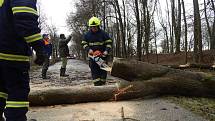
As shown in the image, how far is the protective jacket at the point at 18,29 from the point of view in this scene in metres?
4.81

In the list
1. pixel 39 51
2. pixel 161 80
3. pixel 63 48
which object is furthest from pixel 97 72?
pixel 63 48

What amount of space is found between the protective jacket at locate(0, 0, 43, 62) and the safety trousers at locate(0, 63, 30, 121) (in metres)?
0.14

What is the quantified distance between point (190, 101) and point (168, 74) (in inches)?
33.1

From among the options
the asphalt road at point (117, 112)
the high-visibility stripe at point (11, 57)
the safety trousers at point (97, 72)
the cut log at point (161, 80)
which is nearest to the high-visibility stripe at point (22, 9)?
the high-visibility stripe at point (11, 57)

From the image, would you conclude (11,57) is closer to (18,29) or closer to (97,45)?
(18,29)

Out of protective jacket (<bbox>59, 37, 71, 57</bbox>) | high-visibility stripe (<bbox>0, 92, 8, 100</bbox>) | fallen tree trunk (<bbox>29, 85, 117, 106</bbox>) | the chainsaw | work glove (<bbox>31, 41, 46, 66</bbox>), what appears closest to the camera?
work glove (<bbox>31, 41, 46, 66</bbox>)

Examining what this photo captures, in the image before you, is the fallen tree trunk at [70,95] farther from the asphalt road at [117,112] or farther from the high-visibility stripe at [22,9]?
the high-visibility stripe at [22,9]

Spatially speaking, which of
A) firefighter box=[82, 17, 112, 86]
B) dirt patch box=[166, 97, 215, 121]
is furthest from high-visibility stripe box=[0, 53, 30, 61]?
firefighter box=[82, 17, 112, 86]

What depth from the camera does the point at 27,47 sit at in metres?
5.19

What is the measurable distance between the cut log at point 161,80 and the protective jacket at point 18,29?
11.5 feet

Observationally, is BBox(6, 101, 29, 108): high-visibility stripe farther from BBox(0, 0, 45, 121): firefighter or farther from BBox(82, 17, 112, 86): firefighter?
BBox(82, 17, 112, 86): firefighter

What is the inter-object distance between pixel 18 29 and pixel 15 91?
0.81m

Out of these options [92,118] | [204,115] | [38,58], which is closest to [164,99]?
[204,115]

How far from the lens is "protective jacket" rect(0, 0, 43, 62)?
15.8ft
